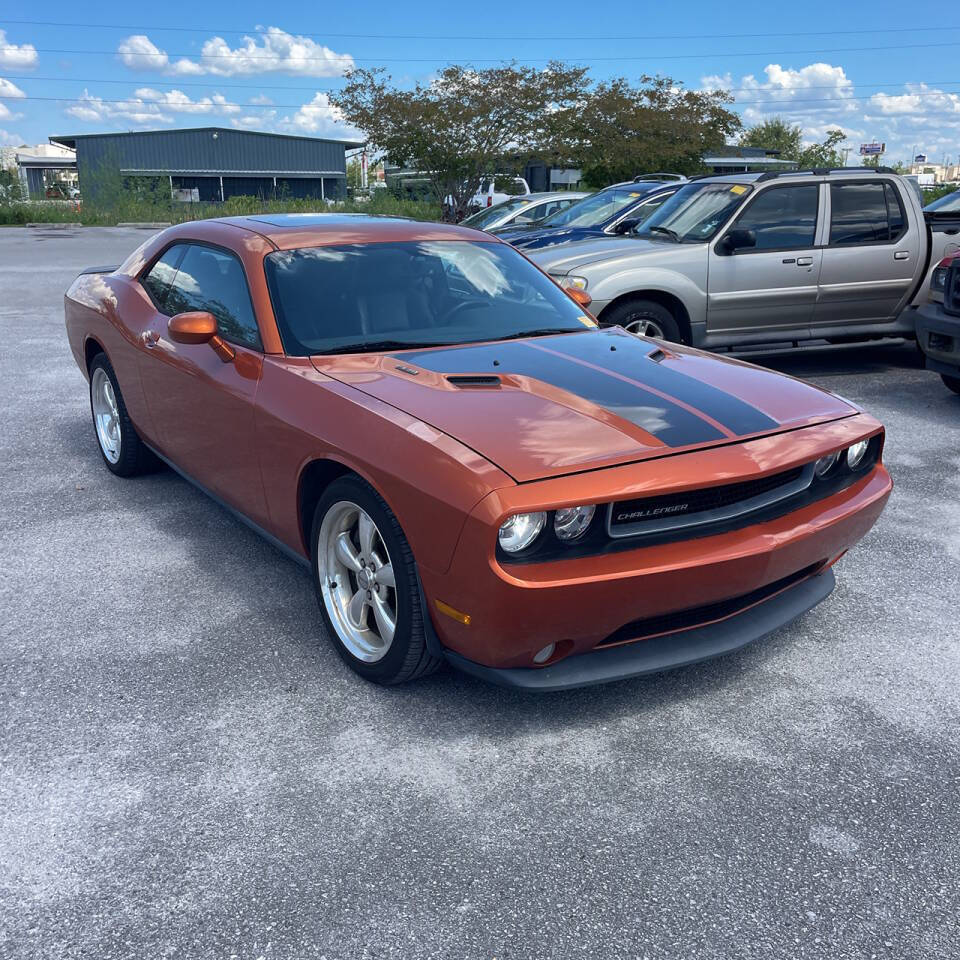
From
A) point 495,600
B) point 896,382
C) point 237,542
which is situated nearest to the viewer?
point 495,600

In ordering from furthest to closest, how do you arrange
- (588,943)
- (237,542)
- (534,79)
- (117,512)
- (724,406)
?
1. (534,79)
2. (117,512)
3. (237,542)
4. (724,406)
5. (588,943)

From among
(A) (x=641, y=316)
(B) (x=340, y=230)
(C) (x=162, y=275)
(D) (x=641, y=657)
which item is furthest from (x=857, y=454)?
(A) (x=641, y=316)

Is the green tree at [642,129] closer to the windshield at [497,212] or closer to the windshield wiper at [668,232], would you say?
the windshield at [497,212]

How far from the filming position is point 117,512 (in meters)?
4.99

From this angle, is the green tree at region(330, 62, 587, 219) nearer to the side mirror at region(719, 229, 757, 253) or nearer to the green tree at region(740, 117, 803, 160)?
the side mirror at region(719, 229, 757, 253)

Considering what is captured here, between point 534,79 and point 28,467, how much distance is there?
28.4 meters

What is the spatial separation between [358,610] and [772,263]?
6110 millimetres

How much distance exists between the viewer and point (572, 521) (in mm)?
2734

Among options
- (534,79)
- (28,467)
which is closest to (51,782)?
(28,467)

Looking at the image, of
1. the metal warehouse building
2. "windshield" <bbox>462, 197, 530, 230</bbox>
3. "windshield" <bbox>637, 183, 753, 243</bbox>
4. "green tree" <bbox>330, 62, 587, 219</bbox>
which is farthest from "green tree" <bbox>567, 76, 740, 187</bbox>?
the metal warehouse building

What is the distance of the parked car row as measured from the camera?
7.91 m

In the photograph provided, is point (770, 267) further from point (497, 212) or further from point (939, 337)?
point (497, 212)

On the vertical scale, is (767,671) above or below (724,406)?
below

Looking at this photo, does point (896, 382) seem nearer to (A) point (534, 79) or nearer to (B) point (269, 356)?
(B) point (269, 356)
